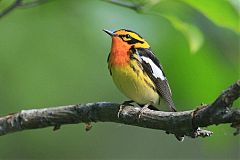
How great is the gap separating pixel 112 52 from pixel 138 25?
511 mm

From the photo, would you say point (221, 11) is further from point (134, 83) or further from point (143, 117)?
point (134, 83)

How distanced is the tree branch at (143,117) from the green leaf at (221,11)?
16.6 inches

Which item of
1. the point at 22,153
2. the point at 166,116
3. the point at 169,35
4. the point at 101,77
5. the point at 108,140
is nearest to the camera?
the point at 166,116

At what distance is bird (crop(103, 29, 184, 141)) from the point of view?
156 inches

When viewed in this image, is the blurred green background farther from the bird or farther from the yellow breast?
the yellow breast

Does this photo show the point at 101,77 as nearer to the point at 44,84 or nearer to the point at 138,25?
the point at 44,84

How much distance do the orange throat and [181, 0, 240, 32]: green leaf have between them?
4.33ft

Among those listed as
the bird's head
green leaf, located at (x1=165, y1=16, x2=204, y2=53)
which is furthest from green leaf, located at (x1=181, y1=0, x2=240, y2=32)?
the bird's head

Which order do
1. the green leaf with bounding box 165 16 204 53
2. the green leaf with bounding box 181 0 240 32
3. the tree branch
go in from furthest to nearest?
the green leaf with bounding box 165 16 204 53 → the green leaf with bounding box 181 0 240 32 → the tree branch

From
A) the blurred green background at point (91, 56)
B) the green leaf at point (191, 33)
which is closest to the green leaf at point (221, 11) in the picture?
the blurred green background at point (91, 56)

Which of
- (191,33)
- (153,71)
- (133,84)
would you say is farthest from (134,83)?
(191,33)

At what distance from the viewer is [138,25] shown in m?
3.66

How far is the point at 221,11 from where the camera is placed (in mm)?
2701

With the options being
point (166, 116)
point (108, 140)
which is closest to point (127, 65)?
point (166, 116)
